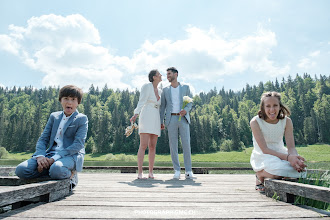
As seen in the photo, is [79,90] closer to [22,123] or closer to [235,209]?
[235,209]

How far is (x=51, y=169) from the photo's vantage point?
263 cm

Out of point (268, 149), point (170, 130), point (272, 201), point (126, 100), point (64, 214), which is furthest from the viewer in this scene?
point (126, 100)

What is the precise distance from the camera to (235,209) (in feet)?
6.88

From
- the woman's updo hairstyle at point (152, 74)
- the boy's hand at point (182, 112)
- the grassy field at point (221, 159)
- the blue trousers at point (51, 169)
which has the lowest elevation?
the grassy field at point (221, 159)

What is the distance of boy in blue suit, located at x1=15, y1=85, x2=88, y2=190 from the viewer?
8.93 ft

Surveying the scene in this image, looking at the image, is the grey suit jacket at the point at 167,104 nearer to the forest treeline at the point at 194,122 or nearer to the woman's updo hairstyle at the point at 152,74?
the woman's updo hairstyle at the point at 152,74

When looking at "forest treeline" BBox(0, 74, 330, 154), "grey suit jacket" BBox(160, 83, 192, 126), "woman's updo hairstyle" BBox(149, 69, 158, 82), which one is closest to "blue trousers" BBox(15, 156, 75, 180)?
"grey suit jacket" BBox(160, 83, 192, 126)

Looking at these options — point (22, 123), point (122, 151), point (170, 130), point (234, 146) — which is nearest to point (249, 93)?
point (234, 146)

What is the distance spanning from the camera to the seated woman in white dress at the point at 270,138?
2.97 meters

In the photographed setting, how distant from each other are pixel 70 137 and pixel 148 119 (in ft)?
6.67

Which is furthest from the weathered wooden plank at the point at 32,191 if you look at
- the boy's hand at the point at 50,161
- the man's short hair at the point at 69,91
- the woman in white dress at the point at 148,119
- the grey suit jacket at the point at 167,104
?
the grey suit jacket at the point at 167,104

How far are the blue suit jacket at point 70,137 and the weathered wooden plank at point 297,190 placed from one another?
2561 millimetres

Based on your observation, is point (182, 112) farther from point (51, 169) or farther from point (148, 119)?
point (51, 169)

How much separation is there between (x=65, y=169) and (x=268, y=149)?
281 centimetres
